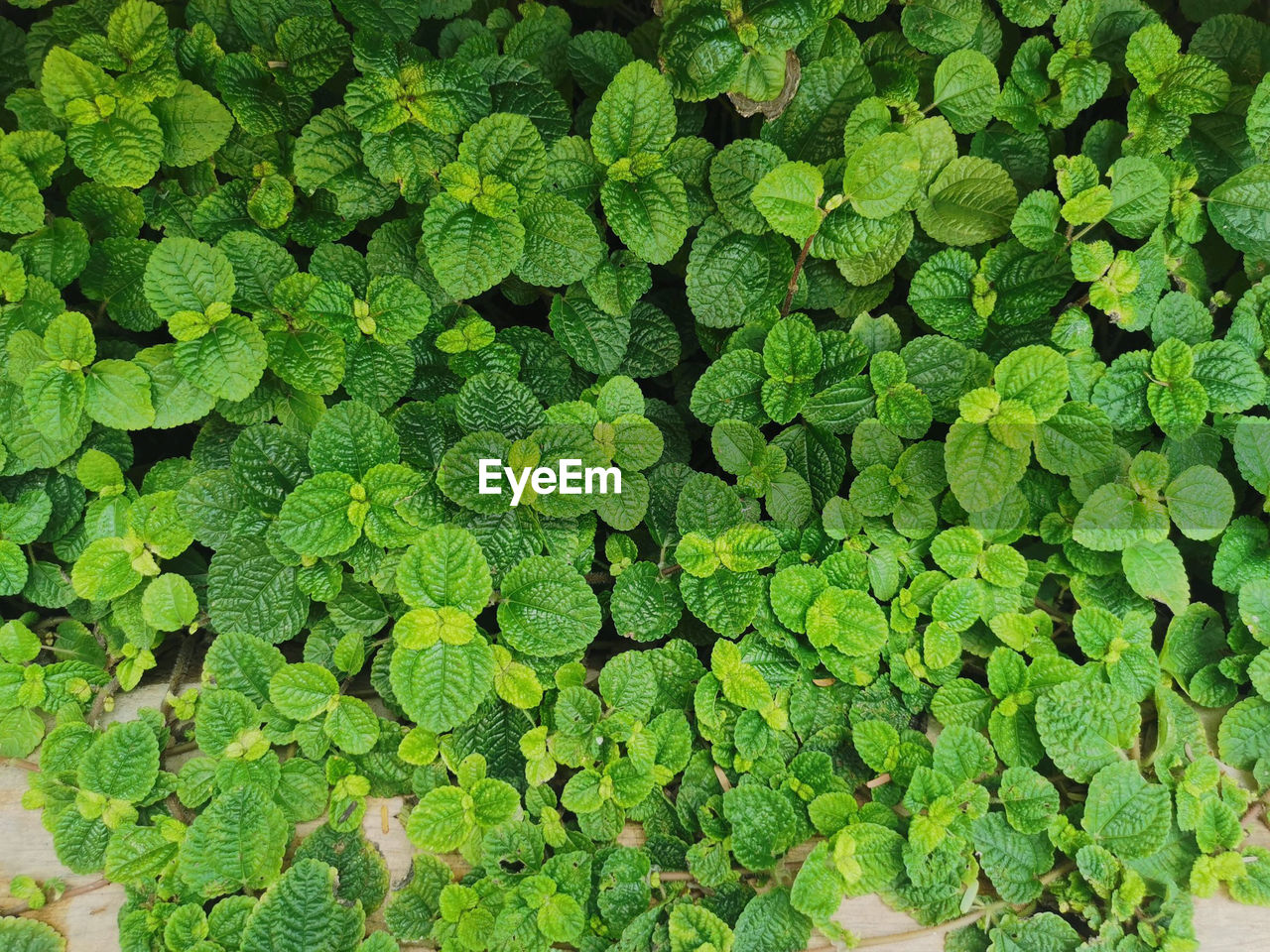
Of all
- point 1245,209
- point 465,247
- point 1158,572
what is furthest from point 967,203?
point 465,247

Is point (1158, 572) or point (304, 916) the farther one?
point (1158, 572)

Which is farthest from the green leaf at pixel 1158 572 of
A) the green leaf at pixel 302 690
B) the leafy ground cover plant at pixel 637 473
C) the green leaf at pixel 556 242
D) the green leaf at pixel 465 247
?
the green leaf at pixel 302 690

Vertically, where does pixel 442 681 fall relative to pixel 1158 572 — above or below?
below

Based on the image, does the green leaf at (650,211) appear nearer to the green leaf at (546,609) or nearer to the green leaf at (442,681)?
the green leaf at (546,609)

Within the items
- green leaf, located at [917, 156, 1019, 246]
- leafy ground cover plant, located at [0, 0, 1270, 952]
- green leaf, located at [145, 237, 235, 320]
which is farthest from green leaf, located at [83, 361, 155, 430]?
green leaf, located at [917, 156, 1019, 246]

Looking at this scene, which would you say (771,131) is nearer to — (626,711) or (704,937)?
(626,711)

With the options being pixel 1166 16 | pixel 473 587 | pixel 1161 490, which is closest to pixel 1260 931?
pixel 1161 490

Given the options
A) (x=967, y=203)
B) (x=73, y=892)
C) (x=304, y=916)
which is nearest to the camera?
(x=304, y=916)

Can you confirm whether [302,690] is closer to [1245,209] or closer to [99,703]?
[99,703]

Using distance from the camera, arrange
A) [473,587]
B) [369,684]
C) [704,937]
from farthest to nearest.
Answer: [369,684] → [473,587] → [704,937]
